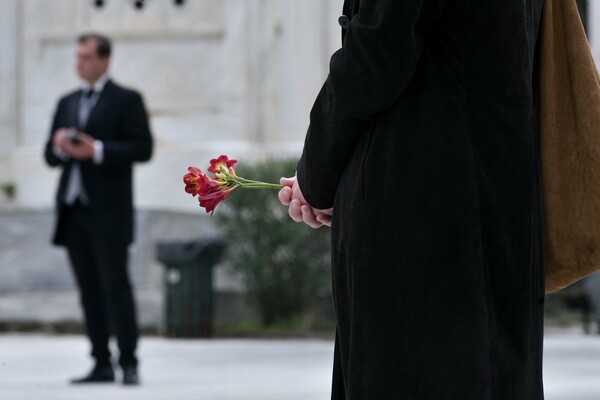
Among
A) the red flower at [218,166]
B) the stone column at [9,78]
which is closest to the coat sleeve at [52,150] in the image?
the red flower at [218,166]

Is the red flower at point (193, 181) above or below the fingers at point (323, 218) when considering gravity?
above

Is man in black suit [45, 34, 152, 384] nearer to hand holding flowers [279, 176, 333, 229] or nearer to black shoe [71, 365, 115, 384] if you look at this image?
black shoe [71, 365, 115, 384]

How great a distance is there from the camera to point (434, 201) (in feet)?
9.77

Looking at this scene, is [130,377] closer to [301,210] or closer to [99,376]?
[99,376]

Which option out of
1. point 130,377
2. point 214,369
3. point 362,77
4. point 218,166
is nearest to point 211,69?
point 214,369

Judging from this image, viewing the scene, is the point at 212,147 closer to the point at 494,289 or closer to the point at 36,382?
the point at 36,382

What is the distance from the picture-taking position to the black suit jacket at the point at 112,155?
339 inches

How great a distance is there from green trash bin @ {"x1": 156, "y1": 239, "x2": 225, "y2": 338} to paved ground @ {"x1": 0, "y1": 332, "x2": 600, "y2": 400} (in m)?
0.33

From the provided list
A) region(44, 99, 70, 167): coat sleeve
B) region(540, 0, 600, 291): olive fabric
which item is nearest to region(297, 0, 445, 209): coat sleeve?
region(540, 0, 600, 291): olive fabric

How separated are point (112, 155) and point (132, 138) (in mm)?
283

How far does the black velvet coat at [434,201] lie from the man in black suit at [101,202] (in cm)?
552

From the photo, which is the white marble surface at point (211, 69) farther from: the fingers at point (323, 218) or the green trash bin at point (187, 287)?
the fingers at point (323, 218)

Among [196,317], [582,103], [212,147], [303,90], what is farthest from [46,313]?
[582,103]

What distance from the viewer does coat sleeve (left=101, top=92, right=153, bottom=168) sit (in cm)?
870
